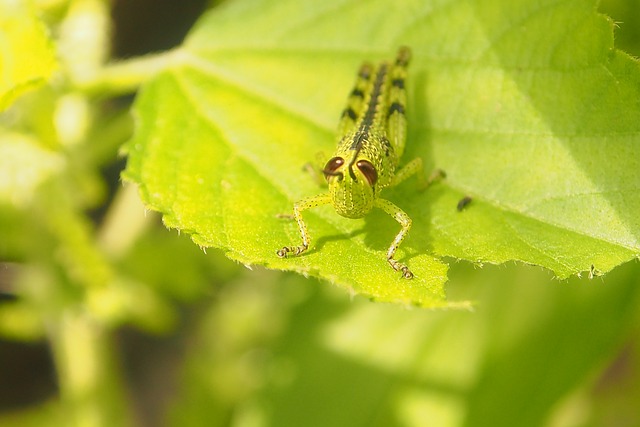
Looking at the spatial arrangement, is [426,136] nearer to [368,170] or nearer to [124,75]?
[368,170]

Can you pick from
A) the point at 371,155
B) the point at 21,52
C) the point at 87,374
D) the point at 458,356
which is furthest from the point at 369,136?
the point at 87,374

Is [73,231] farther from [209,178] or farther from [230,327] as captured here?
[230,327]

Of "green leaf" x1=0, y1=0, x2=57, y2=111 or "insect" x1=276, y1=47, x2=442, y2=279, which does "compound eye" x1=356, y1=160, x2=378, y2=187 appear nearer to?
"insect" x1=276, y1=47, x2=442, y2=279

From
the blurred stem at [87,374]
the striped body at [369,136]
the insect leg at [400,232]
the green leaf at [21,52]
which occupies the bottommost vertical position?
the blurred stem at [87,374]

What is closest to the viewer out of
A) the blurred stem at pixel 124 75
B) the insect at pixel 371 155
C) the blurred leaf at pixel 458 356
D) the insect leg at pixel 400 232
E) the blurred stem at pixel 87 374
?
the insect leg at pixel 400 232

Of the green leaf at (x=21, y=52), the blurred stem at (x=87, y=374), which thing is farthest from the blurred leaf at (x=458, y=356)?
the green leaf at (x=21, y=52)

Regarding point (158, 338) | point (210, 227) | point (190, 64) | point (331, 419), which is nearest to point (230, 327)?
point (331, 419)

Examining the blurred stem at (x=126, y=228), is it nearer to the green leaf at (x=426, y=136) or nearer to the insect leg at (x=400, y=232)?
the green leaf at (x=426, y=136)

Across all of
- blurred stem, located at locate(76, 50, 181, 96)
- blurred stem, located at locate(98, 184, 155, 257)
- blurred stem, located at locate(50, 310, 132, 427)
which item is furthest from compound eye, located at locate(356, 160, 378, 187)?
blurred stem, located at locate(50, 310, 132, 427)
